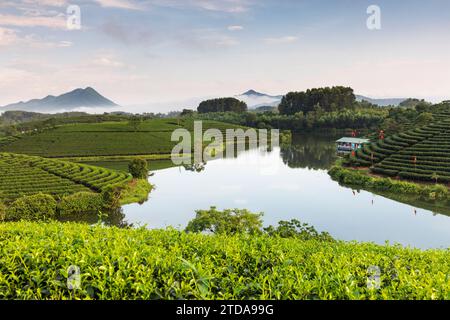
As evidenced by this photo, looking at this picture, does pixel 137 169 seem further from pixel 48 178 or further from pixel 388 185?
pixel 388 185

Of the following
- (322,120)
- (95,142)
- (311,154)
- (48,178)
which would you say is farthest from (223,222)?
(322,120)

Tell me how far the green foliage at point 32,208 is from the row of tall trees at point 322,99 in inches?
4332

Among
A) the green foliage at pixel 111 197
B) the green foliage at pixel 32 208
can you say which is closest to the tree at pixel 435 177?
the green foliage at pixel 111 197

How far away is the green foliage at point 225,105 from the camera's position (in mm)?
163750

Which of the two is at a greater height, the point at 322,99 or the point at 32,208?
the point at 322,99


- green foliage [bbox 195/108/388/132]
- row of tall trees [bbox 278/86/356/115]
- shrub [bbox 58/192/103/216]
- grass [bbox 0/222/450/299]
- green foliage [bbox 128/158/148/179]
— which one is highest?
row of tall trees [bbox 278/86/356/115]

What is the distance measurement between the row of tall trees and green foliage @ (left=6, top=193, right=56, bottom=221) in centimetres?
11003

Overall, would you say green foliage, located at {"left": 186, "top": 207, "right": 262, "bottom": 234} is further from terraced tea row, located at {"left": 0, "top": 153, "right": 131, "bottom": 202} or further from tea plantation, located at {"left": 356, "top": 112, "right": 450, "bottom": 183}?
tea plantation, located at {"left": 356, "top": 112, "right": 450, "bottom": 183}

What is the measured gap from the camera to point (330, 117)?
10788 centimetres

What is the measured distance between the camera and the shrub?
101ft

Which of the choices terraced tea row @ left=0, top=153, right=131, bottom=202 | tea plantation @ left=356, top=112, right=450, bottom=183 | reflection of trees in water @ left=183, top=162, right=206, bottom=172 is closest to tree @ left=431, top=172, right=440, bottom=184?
tea plantation @ left=356, top=112, right=450, bottom=183

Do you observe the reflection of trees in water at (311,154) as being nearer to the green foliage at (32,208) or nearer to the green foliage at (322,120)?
the green foliage at (322,120)

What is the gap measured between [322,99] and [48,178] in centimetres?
10977

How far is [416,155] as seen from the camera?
46094 millimetres
